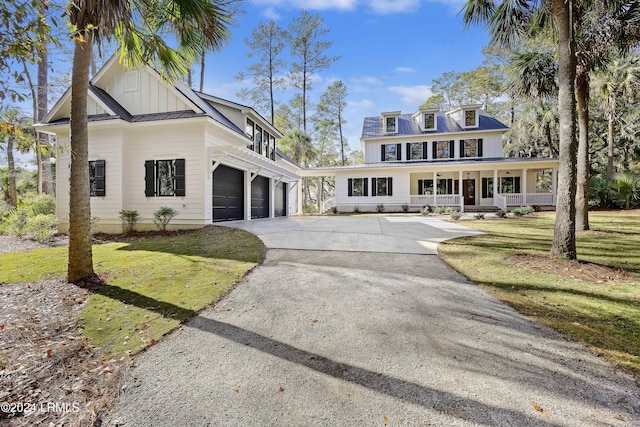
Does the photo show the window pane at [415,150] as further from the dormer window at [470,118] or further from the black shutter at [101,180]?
the black shutter at [101,180]

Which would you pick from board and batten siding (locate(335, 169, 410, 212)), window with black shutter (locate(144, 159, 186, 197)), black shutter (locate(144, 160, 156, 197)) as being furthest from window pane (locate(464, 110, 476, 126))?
black shutter (locate(144, 160, 156, 197))

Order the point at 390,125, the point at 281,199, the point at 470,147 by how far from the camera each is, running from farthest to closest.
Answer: the point at 390,125, the point at 470,147, the point at 281,199

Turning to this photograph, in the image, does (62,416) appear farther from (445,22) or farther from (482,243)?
(445,22)

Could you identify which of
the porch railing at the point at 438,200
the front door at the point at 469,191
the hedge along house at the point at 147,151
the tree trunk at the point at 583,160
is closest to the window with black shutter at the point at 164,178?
the hedge along house at the point at 147,151

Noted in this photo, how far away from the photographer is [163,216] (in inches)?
382

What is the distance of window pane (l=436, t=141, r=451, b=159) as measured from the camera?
20984 millimetres

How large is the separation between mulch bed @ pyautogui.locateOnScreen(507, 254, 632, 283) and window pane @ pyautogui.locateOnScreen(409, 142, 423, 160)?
1740 centimetres

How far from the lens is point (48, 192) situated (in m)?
13.4

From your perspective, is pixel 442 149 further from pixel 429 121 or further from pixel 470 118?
pixel 470 118

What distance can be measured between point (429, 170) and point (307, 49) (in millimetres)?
15307

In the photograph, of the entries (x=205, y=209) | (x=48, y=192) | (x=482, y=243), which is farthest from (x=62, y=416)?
(x=48, y=192)

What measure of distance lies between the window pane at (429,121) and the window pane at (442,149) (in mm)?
1475

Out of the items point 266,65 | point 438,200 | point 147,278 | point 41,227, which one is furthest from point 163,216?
point 266,65

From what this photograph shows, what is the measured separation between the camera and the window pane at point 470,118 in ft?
68.6
